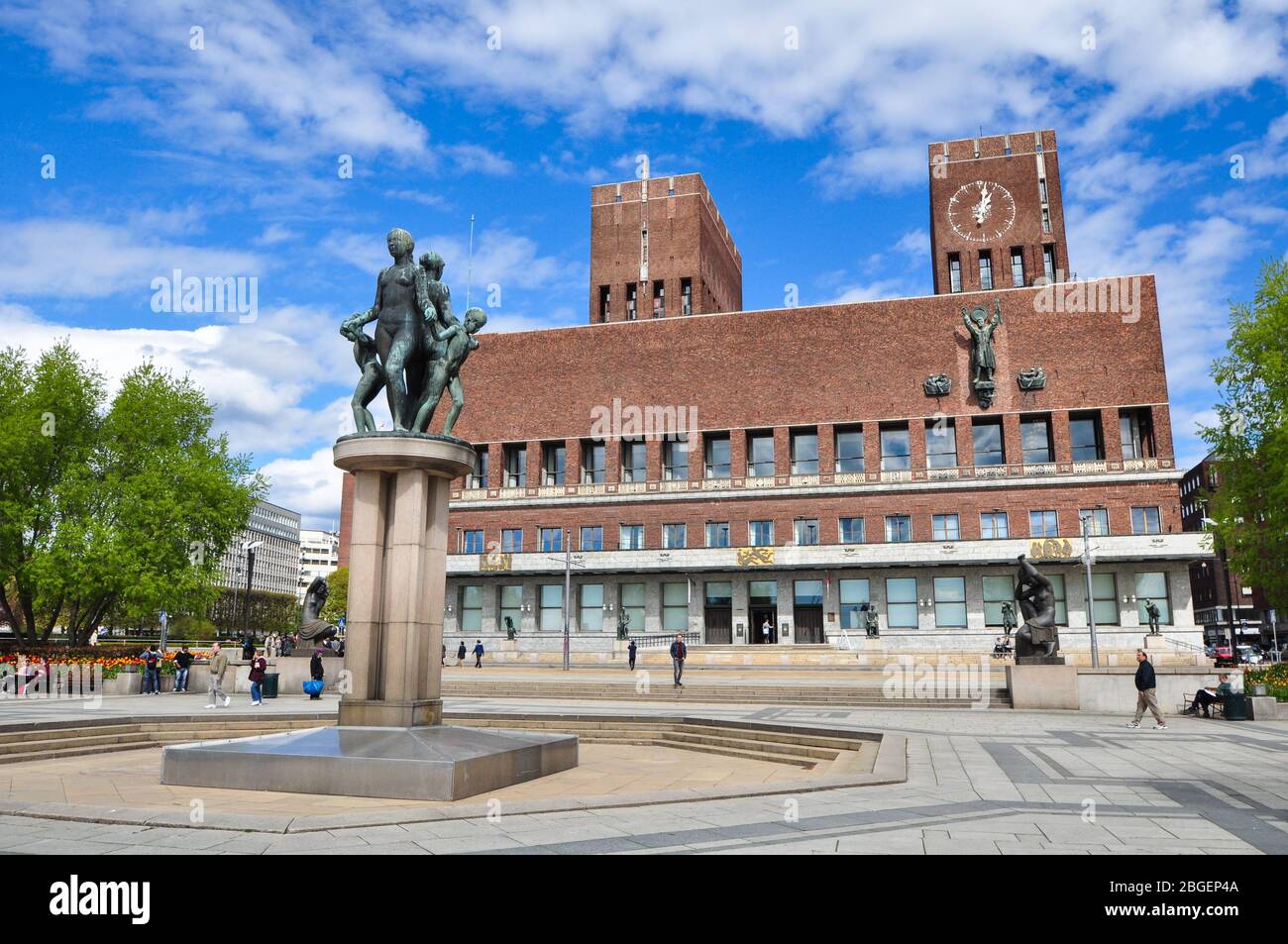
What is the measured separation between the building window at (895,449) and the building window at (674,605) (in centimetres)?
1476

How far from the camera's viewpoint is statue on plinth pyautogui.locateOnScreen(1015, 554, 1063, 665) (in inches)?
1056

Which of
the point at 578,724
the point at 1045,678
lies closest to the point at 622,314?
the point at 1045,678

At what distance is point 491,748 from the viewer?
Result: 11617 millimetres

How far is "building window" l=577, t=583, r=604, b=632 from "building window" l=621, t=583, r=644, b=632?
5.08 ft

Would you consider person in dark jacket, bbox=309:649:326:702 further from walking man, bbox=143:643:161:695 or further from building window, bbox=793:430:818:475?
building window, bbox=793:430:818:475

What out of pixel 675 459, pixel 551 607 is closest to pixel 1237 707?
pixel 675 459

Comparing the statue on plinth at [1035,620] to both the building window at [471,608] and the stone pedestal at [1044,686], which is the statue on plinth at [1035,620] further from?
the building window at [471,608]

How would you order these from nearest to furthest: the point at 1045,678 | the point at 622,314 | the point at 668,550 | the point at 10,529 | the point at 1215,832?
the point at 1215,832, the point at 1045,678, the point at 10,529, the point at 668,550, the point at 622,314

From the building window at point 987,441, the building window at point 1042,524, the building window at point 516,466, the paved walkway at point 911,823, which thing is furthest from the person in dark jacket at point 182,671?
the building window at point 987,441

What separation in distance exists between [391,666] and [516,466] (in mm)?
53620

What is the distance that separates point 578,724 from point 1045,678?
14291 mm

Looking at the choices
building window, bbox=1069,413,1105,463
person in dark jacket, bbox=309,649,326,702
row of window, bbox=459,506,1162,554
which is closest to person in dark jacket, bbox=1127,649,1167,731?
person in dark jacket, bbox=309,649,326,702

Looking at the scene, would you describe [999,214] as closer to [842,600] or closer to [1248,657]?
[842,600]
